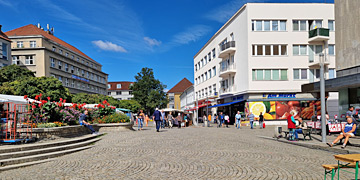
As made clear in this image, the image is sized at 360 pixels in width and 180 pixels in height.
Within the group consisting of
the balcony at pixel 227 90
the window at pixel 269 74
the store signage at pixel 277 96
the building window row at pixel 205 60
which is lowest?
the store signage at pixel 277 96

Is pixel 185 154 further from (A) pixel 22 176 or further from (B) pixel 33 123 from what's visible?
(B) pixel 33 123

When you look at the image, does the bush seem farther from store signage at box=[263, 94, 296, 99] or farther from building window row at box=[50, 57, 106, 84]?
building window row at box=[50, 57, 106, 84]

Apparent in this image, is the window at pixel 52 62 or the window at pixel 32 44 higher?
the window at pixel 32 44

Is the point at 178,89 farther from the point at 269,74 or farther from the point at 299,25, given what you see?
the point at 299,25

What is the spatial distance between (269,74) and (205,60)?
20291 millimetres

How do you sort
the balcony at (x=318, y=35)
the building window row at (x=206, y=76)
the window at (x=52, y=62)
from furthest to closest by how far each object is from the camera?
1. the window at (x=52, y=62)
2. the building window row at (x=206, y=76)
3. the balcony at (x=318, y=35)

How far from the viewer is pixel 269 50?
3641cm

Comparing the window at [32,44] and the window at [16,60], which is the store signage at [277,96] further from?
the window at [16,60]

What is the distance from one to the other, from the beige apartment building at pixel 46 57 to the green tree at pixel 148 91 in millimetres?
13763

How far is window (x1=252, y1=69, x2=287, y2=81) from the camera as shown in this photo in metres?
35.8

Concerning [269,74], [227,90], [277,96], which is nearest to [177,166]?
[269,74]

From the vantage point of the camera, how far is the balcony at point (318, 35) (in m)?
34.9

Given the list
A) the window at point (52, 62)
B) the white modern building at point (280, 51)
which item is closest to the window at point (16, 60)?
the window at point (52, 62)

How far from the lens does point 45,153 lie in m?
10.1
